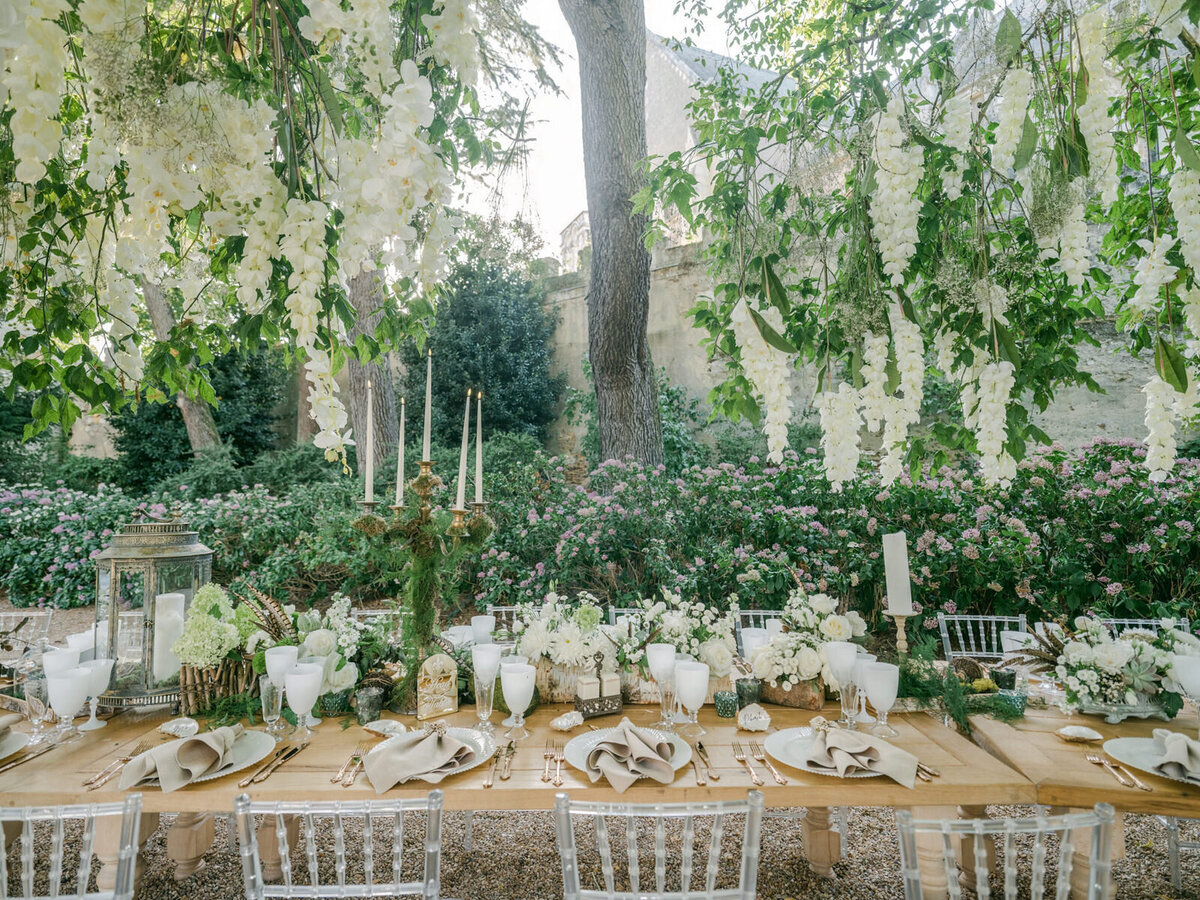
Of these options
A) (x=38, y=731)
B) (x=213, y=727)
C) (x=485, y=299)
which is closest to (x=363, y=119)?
(x=213, y=727)

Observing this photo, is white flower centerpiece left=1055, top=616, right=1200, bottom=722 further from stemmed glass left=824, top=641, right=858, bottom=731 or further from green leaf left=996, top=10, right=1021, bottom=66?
green leaf left=996, top=10, right=1021, bottom=66

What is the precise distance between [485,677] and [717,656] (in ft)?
2.45

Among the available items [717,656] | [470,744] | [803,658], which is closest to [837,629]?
[803,658]

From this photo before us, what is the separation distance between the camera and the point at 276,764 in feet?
5.58

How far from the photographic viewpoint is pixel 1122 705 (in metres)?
2.07

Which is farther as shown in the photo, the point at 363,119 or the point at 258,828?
the point at 258,828

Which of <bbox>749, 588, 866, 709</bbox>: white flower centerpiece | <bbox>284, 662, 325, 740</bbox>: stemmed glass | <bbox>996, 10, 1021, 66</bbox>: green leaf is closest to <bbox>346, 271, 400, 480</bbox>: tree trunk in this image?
<bbox>284, 662, 325, 740</bbox>: stemmed glass

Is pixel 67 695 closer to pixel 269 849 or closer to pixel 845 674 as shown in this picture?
pixel 269 849

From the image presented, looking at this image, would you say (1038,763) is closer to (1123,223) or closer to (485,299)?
(1123,223)

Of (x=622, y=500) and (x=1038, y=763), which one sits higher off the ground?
(x=622, y=500)

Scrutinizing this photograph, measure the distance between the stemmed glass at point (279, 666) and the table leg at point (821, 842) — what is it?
1.80 meters

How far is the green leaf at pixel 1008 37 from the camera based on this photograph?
1601 mm

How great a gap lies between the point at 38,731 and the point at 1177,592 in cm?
568

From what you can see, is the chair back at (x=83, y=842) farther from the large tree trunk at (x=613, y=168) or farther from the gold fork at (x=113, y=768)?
the large tree trunk at (x=613, y=168)
